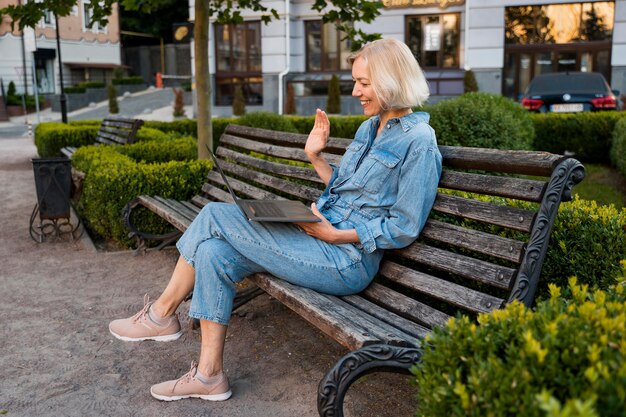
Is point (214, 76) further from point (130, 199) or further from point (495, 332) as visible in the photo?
point (495, 332)

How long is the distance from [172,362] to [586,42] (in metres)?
24.7

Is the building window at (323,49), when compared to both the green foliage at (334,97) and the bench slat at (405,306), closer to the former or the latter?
the green foliage at (334,97)

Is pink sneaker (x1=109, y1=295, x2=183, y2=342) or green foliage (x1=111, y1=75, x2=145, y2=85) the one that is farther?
green foliage (x1=111, y1=75, x2=145, y2=85)

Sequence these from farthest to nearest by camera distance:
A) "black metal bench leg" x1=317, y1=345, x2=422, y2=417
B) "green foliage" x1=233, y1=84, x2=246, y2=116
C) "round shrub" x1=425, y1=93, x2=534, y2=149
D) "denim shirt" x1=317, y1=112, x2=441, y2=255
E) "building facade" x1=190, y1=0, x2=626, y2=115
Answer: "green foliage" x1=233, y1=84, x2=246, y2=116, "building facade" x1=190, y1=0, x2=626, y2=115, "round shrub" x1=425, y1=93, x2=534, y2=149, "denim shirt" x1=317, y1=112, x2=441, y2=255, "black metal bench leg" x1=317, y1=345, x2=422, y2=417

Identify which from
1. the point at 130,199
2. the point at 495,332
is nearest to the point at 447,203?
the point at 495,332

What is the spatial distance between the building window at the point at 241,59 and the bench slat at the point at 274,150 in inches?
890

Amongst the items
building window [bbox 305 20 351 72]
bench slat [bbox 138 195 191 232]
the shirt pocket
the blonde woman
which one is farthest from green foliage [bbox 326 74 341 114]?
the shirt pocket

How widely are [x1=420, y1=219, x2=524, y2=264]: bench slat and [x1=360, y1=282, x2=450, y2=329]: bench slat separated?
0.33 metres

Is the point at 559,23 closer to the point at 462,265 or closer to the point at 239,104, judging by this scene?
the point at 239,104

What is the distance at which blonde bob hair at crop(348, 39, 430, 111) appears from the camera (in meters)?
3.45

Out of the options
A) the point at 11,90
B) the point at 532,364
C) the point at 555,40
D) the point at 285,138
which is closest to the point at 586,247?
the point at 532,364

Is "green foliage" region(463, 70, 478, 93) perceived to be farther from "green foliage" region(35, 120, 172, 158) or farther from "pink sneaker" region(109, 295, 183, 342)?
"pink sneaker" region(109, 295, 183, 342)

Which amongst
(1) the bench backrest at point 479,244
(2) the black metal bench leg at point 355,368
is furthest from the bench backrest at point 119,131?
(2) the black metal bench leg at point 355,368

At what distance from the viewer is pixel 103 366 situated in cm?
407
